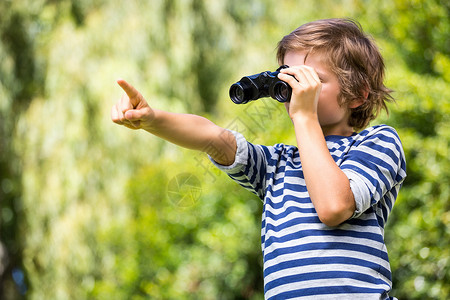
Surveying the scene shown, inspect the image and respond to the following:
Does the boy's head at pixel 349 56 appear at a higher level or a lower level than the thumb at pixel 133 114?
higher

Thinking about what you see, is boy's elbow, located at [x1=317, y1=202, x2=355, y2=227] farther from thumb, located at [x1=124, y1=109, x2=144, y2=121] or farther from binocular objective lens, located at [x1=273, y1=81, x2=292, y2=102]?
thumb, located at [x1=124, y1=109, x2=144, y2=121]

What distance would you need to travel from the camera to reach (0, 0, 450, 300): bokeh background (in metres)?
4.02

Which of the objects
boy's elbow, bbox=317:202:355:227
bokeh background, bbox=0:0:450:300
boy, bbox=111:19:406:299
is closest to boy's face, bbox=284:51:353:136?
boy, bbox=111:19:406:299

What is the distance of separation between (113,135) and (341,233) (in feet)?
13.8

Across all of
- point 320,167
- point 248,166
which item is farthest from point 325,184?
point 248,166

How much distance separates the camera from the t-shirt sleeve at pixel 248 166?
1.28 m

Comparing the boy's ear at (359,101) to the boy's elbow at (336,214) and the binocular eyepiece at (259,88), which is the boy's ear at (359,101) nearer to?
the binocular eyepiece at (259,88)

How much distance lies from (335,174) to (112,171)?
4317mm

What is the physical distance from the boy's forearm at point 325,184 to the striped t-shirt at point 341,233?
0.09 feet

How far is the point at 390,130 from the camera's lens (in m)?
1.25

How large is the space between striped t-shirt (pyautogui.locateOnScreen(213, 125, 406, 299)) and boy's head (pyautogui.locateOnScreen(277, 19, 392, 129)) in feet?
0.42

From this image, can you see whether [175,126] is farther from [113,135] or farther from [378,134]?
[113,135]

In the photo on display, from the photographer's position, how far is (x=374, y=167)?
116 centimetres

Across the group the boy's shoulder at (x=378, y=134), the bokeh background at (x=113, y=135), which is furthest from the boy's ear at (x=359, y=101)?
the bokeh background at (x=113, y=135)
